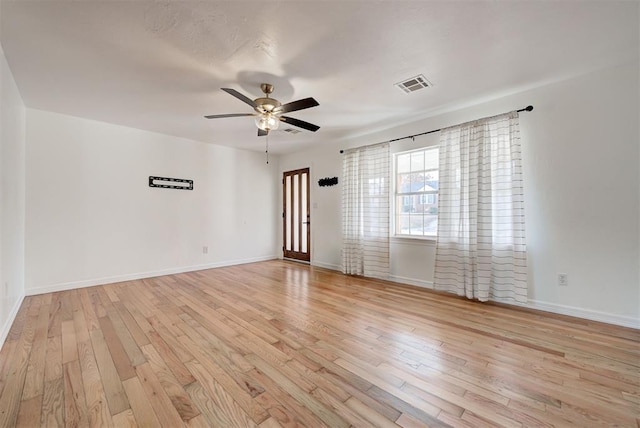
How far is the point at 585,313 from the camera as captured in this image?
2836 millimetres

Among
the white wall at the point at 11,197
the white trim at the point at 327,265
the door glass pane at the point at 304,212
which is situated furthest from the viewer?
the door glass pane at the point at 304,212

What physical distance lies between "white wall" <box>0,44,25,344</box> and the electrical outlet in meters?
5.57

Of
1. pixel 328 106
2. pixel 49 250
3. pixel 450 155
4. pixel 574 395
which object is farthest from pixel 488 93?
pixel 49 250

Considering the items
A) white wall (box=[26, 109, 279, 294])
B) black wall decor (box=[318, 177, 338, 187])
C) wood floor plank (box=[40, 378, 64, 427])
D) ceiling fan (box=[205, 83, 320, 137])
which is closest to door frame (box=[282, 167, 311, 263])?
black wall decor (box=[318, 177, 338, 187])

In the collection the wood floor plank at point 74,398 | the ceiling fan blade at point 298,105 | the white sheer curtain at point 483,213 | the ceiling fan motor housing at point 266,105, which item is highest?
the ceiling fan motor housing at point 266,105

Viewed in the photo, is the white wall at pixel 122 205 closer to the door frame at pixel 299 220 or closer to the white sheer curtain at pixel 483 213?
the door frame at pixel 299 220

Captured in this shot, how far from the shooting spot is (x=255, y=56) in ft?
8.03

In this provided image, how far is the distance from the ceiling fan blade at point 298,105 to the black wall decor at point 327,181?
2687 millimetres

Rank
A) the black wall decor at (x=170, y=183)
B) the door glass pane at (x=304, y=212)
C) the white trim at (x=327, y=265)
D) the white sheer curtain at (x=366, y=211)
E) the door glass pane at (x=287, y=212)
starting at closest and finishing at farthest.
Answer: the white sheer curtain at (x=366, y=211) → the black wall decor at (x=170, y=183) → the white trim at (x=327, y=265) → the door glass pane at (x=304, y=212) → the door glass pane at (x=287, y=212)

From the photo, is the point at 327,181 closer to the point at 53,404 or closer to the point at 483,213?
the point at 483,213

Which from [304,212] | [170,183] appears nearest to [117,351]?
[170,183]

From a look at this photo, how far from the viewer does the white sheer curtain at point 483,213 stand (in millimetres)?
3188

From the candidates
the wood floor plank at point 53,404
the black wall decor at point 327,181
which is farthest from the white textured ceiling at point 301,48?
the wood floor plank at point 53,404

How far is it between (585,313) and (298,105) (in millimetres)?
3762
